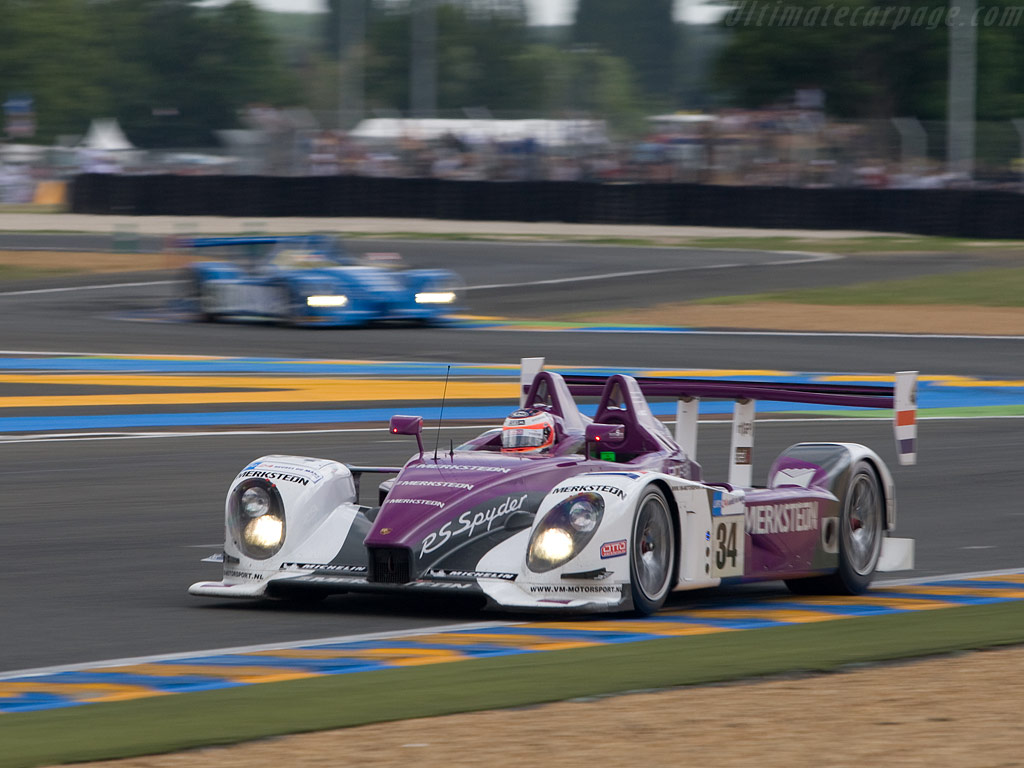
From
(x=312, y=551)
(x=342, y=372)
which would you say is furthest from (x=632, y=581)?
(x=342, y=372)

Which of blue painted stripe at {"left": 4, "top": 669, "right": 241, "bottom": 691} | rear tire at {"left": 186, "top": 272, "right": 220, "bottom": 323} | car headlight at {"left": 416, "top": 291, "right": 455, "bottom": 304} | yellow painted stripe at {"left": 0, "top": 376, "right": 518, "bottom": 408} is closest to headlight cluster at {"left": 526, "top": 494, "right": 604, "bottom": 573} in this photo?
blue painted stripe at {"left": 4, "top": 669, "right": 241, "bottom": 691}

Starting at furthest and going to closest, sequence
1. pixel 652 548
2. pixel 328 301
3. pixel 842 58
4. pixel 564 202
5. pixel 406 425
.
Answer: pixel 842 58, pixel 564 202, pixel 328 301, pixel 406 425, pixel 652 548

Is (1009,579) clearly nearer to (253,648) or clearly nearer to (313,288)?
(253,648)

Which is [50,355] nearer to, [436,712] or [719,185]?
[436,712]

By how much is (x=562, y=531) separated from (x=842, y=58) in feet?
194

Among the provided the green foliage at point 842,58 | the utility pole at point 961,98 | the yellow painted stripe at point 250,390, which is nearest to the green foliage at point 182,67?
the green foliage at point 842,58

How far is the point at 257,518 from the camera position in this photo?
7.93m

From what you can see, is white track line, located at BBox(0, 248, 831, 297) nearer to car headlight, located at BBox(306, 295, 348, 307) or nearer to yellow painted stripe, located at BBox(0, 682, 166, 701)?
car headlight, located at BBox(306, 295, 348, 307)

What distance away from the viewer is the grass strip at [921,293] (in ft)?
96.2

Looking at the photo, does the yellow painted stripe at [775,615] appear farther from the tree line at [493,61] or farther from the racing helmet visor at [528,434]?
the tree line at [493,61]

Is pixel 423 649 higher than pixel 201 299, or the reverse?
pixel 201 299

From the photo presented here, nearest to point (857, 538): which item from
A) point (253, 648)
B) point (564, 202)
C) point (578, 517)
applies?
point (578, 517)

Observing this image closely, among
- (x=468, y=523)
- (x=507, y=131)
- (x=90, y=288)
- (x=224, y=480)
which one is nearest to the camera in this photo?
(x=468, y=523)

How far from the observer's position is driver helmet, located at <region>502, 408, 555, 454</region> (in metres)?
8.16
